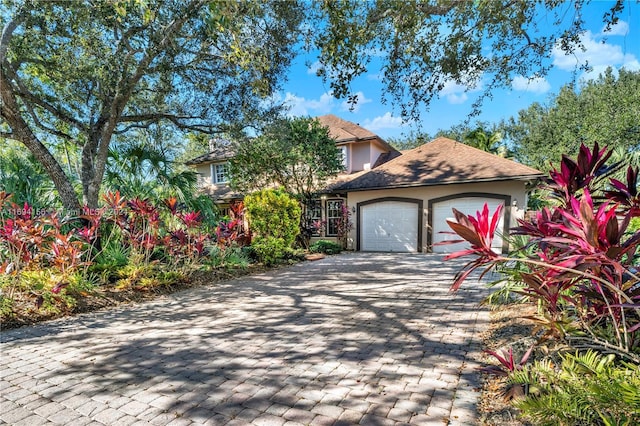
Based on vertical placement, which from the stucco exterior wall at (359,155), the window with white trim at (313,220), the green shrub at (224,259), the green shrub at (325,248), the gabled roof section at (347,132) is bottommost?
the green shrub at (325,248)

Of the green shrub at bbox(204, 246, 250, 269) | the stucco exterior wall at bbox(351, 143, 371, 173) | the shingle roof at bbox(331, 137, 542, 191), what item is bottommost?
the green shrub at bbox(204, 246, 250, 269)

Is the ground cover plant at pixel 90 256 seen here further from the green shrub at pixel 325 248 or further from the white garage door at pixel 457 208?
the white garage door at pixel 457 208

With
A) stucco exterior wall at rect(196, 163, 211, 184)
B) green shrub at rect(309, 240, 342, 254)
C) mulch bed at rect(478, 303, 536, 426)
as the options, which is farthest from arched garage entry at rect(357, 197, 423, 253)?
stucco exterior wall at rect(196, 163, 211, 184)

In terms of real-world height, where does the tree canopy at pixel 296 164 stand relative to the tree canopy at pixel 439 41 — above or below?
below

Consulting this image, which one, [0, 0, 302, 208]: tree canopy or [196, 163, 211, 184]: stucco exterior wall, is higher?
[0, 0, 302, 208]: tree canopy

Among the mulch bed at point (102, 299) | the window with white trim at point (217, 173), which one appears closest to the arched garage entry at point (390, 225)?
the mulch bed at point (102, 299)

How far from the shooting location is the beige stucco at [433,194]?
11.4 metres

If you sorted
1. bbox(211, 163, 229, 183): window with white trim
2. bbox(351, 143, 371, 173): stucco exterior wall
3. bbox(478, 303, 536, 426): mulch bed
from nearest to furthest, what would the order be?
bbox(478, 303, 536, 426): mulch bed → bbox(351, 143, 371, 173): stucco exterior wall → bbox(211, 163, 229, 183): window with white trim

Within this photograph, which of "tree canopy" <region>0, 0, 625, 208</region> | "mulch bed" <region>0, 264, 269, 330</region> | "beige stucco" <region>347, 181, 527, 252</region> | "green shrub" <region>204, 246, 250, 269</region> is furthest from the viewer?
"beige stucco" <region>347, 181, 527, 252</region>

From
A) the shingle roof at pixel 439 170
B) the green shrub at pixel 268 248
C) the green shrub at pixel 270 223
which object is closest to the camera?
the green shrub at pixel 268 248

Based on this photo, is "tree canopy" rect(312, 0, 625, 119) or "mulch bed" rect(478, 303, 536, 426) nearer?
"mulch bed" rect(478, 303, 536, 426)

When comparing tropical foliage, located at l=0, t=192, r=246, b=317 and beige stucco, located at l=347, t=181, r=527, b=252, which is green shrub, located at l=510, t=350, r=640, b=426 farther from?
beige stucco, located at l=347, t=181, r=527, b=252

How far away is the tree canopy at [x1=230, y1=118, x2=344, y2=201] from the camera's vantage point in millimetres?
12484

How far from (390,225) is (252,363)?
11160 millimetres
